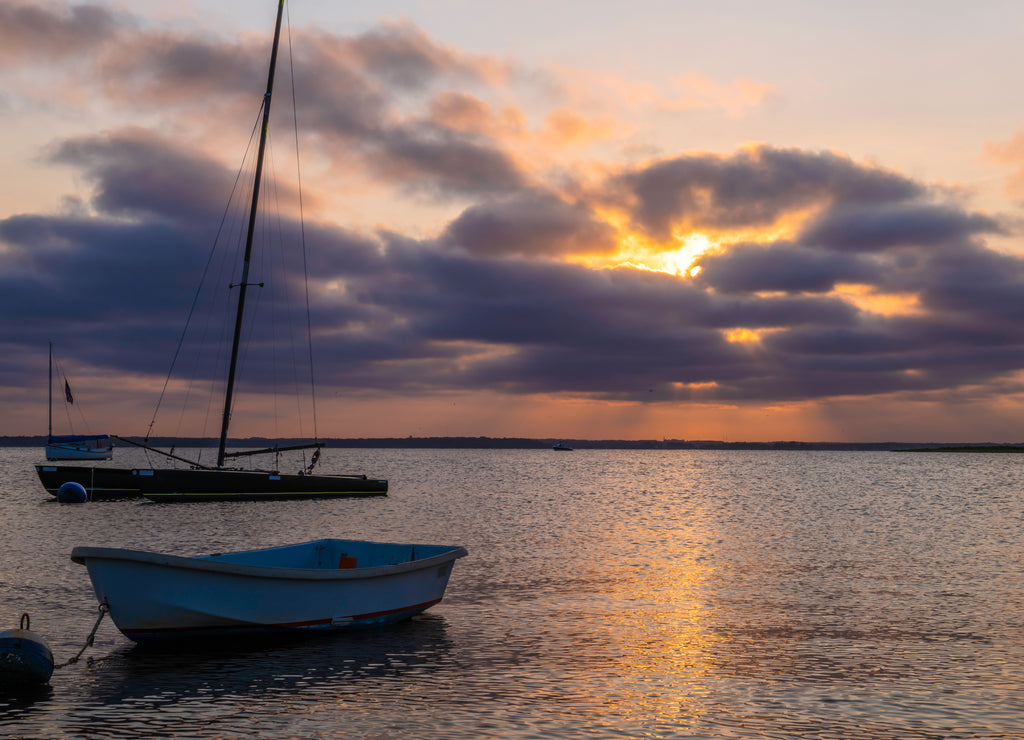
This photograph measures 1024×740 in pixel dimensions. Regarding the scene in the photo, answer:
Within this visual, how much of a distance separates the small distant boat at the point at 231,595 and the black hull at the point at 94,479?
181 ft

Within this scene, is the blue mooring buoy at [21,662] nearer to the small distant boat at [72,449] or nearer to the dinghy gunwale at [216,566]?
the dinghy gunwale at [216,566]

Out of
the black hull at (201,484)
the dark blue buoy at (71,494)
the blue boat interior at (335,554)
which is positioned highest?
the blue boat interior at (335,554)

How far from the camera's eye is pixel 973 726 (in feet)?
47.5

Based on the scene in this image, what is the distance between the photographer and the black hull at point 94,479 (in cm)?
7150

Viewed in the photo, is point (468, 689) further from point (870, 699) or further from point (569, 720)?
point (870, 699)

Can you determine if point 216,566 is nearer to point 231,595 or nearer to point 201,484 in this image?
point 231,595

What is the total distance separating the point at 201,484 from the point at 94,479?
15794mm

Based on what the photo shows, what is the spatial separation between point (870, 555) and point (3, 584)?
114ft

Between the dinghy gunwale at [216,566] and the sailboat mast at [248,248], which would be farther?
the sailboat mast at [248,248]

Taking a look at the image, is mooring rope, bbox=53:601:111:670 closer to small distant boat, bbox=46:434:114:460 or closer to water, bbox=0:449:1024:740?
water, bbox=0:449:1024:740

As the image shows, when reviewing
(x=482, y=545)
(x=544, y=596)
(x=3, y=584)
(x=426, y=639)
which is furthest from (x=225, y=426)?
(x=426, y=639)

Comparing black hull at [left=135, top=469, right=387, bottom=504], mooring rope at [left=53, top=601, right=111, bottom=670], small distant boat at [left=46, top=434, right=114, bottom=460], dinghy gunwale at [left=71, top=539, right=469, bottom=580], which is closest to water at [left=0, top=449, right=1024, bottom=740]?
mooring rope at [left=53, top=601, right=111, bottom=670]

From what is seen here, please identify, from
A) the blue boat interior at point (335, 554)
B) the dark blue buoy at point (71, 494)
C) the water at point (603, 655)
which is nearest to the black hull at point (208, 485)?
the dark blue buoy at point (71, 494)

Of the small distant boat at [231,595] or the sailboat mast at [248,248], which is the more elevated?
the sailboat mast at [248,248]
